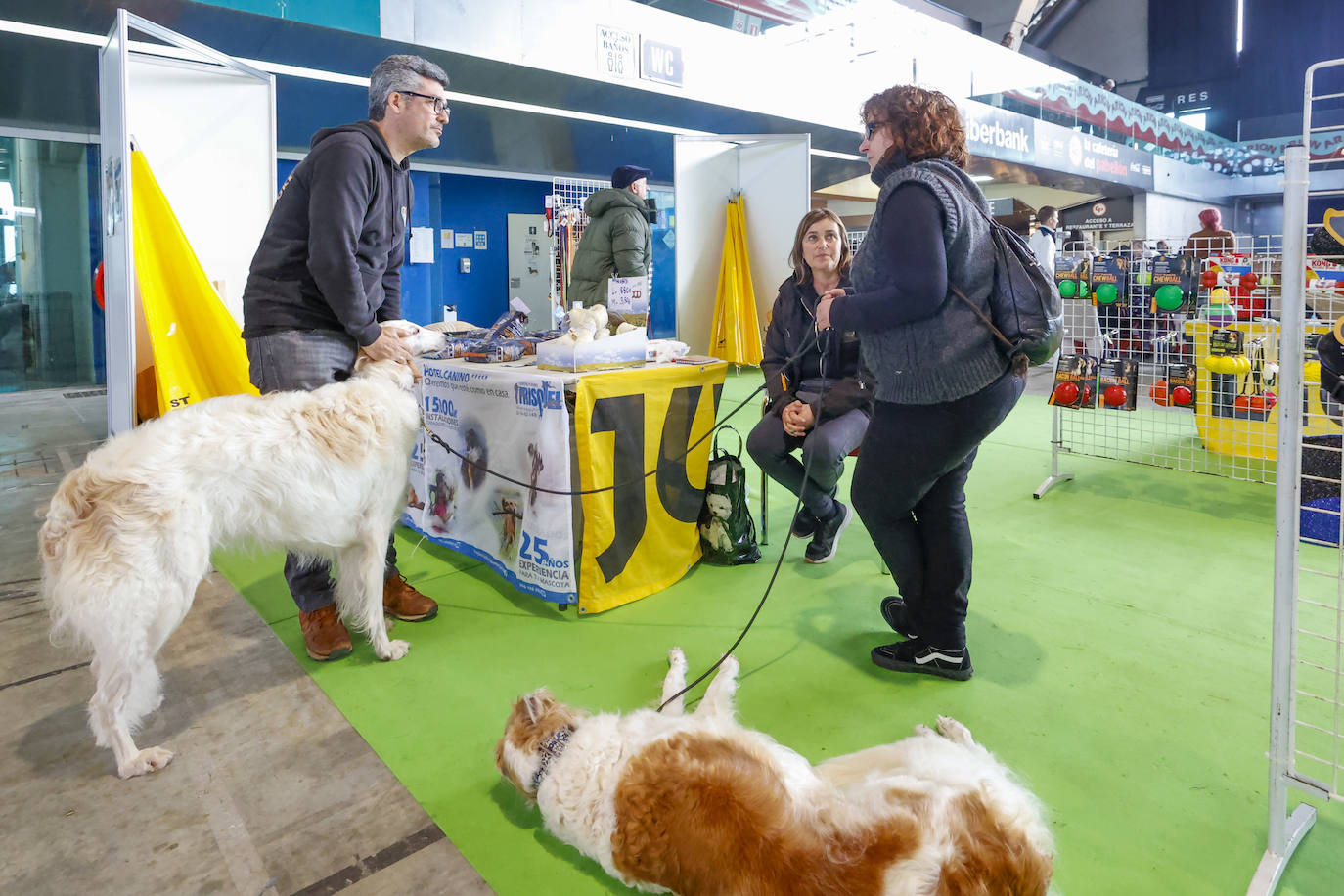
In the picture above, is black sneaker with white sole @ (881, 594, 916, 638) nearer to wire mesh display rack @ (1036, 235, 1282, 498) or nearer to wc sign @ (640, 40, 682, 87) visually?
wire mesh display rack @ (1036, 235, 1282, 498)

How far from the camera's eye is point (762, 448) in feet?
9.60

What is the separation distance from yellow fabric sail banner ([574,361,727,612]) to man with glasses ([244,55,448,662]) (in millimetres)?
631

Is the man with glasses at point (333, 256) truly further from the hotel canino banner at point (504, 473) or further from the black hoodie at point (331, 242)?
the hotel canino banner at point (504, 473)

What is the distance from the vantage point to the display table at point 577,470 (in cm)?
242

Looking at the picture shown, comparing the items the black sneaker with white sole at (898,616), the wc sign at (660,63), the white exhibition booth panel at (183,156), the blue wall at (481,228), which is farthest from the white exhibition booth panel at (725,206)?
the black sneaker with white sole at (898,616)

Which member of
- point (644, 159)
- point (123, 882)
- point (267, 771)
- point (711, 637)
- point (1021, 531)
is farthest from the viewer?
point (644, 159)

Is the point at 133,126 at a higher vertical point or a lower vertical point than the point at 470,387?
higher

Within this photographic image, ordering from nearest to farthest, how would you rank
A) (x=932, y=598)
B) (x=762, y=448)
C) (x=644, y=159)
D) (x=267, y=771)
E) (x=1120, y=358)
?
1. (x=267, y=771)
2. (x=932, y=598)
3. (x=762, y=448)
4. (x=1120, y=358)
5. (x=644, y=159)

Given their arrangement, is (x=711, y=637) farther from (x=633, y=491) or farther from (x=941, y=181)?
(x=941, y=181)

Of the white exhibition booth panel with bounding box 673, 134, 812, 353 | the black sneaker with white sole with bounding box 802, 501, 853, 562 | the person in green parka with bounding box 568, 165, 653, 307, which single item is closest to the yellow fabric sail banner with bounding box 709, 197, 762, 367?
the white exhibition booth panel with bounding box 673, 134, 812, 353

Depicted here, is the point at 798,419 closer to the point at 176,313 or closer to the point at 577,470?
the point at 577,470

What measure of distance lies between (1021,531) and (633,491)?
181cm

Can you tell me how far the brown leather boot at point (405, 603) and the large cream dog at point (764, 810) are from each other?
1.15 meters

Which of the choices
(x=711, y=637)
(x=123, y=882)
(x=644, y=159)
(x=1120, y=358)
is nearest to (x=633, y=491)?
(x=711, y=637)
